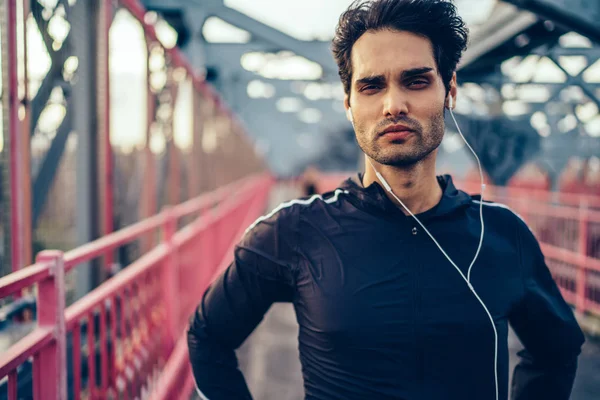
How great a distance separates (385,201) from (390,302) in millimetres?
312

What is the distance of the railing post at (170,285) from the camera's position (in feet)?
12.8

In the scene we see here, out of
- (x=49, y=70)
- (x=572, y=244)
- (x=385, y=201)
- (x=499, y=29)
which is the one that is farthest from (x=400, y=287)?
(x=572, y=244)

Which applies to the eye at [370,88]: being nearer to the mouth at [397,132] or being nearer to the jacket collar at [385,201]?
the mouth at [397,132]

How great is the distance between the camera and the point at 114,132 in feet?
14.0

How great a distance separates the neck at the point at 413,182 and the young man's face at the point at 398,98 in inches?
3.1

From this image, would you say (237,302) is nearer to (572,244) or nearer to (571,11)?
(571,11)

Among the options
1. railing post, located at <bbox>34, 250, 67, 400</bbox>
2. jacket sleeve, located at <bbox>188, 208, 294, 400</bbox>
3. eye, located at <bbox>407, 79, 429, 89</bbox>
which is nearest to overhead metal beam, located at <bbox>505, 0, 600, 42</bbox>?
eye, located at <bbox>407, 79, 429, 89</bbox>

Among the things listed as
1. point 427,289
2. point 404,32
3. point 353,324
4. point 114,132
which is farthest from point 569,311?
point 114,132

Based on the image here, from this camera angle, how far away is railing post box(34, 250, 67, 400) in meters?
1.95

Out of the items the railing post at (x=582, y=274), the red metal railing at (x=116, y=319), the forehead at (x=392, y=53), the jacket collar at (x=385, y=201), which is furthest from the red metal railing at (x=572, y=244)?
the forehead at (x=392, y=53)

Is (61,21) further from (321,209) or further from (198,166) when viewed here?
(198,166)

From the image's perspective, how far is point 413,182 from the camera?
5.64 feet

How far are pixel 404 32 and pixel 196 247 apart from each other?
394 cm

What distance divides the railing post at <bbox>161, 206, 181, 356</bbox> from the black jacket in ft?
7.38
